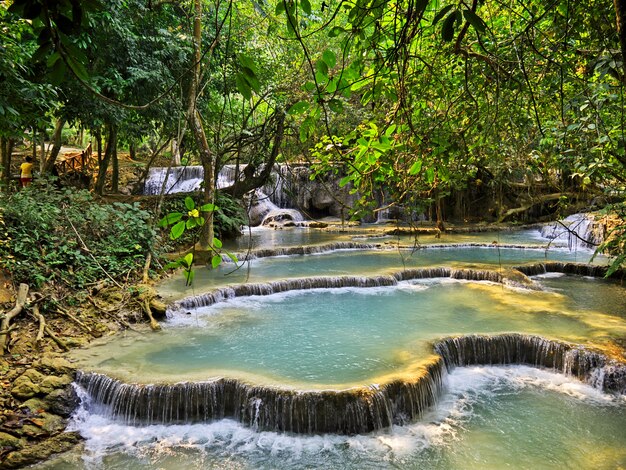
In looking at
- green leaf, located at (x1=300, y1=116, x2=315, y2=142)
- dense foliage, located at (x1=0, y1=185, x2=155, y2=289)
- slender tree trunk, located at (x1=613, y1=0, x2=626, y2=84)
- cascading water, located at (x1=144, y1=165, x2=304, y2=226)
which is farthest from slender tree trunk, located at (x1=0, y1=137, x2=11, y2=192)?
slender tree trunk, located at (x1=613, y1=0, x2=626, y2=84)

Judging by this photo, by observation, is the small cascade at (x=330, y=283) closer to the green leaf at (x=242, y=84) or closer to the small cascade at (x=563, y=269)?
the small cascade at (x=563, y=269)

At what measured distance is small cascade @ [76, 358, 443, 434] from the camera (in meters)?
4.65

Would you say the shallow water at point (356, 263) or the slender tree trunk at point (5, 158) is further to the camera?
A: the slender tree trunk at point (5, 158)

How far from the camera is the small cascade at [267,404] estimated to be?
465cm

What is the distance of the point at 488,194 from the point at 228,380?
1796 cm

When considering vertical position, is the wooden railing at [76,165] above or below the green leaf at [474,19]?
above

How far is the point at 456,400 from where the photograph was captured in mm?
5328

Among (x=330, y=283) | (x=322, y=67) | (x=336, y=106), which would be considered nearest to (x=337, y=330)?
(x=330, y=283)

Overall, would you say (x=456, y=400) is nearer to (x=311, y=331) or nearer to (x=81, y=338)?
(x=311, y=331)

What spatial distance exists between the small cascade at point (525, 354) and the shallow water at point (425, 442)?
1.25ft

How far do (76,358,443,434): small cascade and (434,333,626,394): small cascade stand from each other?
3.63 ft

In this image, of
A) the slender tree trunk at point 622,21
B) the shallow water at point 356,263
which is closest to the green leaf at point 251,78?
the slender tree trunk at point 622,21

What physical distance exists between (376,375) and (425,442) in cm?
89

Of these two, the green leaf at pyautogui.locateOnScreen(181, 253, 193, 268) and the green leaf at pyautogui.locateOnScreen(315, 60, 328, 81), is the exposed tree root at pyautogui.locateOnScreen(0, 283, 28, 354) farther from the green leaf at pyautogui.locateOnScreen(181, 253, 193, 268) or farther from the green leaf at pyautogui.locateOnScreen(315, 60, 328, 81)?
the green leaf at pyautogui.locateOnScreen(315, 60, 328, 81)
